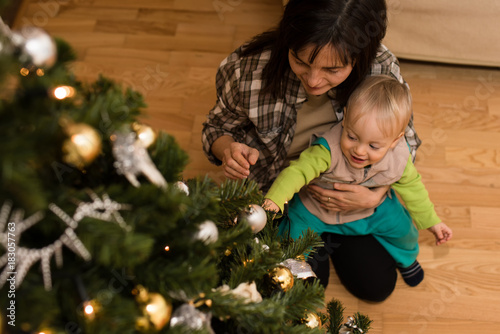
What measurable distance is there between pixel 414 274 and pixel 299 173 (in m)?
0.57

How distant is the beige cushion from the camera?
161 cm

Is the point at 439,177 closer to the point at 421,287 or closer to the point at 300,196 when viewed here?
the point at 421,287

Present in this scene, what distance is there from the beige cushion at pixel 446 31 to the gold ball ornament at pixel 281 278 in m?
1.24

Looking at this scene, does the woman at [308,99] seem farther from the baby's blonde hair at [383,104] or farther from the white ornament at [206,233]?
the white ornament at [206,233]

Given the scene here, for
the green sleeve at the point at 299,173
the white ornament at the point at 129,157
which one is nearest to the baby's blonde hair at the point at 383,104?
the green sleeve at the point at 299,173

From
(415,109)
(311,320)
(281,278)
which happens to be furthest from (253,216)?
Answer: (415,109)

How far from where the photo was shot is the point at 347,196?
120cm

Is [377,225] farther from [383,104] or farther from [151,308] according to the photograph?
[151,308]

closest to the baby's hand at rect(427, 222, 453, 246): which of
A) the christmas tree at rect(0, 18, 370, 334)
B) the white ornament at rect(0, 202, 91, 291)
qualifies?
the christmas tree at rect(0, 18, 370, 334)

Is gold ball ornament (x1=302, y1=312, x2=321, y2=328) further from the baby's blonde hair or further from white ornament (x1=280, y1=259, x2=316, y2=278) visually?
the baby's blonde hair

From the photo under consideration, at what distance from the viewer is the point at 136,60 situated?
1.95 m

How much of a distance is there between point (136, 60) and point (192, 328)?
163 centimetres

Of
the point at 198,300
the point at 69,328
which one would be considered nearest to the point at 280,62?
the point at 198,300

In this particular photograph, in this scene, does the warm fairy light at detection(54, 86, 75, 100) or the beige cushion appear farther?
the beige cushion
